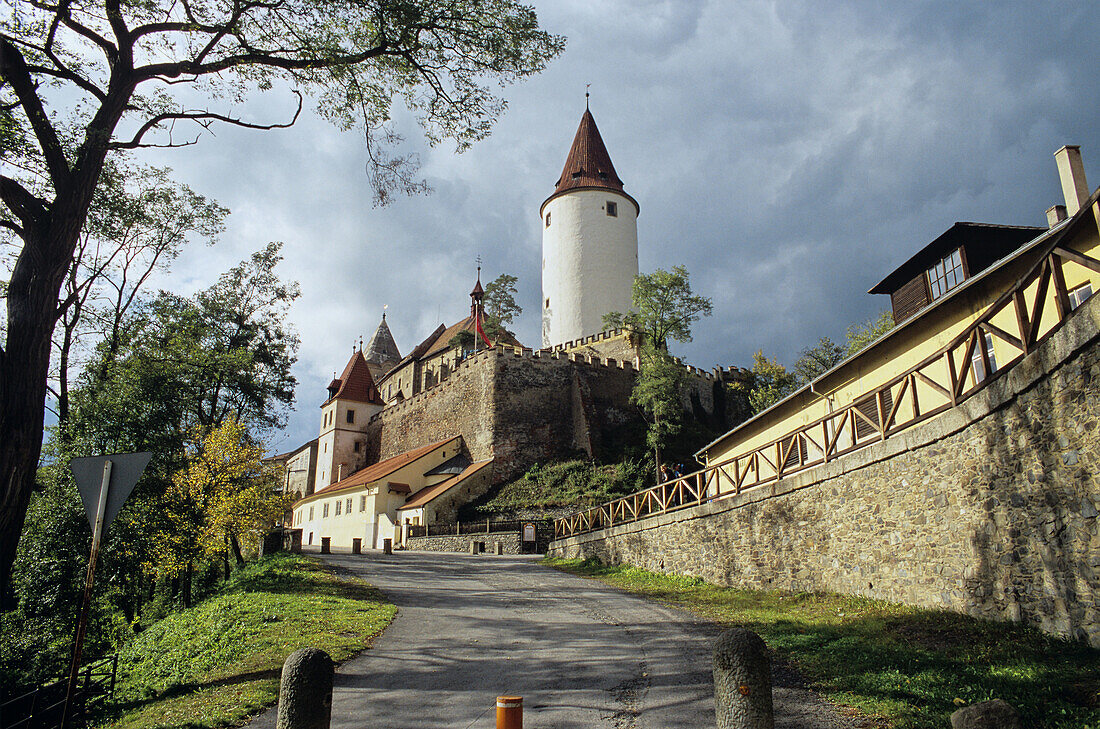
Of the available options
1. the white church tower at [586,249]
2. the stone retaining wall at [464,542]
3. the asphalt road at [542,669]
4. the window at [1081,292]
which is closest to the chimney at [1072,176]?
the window at [1081,292]

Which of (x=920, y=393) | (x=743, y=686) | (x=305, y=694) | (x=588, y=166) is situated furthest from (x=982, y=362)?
(x=588, y=166)

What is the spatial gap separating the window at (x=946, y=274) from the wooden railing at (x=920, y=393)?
185 inches

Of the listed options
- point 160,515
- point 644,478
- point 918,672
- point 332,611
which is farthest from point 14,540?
point 644,478

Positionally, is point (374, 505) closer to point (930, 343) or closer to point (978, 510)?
point (930, 343)

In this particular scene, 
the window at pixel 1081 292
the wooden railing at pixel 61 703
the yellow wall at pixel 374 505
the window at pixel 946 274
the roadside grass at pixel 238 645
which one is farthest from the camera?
the yellow wall at pixel 374 505

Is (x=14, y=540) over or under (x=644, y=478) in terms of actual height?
under

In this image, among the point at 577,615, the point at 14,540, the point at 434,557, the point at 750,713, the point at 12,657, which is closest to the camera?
the point at 750,713

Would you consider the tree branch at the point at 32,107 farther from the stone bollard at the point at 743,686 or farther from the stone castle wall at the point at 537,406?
the stone castle wall at the point at 537,406

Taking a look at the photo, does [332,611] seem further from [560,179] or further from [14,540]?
[560,179]

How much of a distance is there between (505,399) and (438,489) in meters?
6.49

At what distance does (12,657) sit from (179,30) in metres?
12.8

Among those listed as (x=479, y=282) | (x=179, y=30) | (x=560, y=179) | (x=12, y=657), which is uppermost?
(x=560, y=179)

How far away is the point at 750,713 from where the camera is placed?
4.82 metres

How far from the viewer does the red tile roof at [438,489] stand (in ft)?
111
